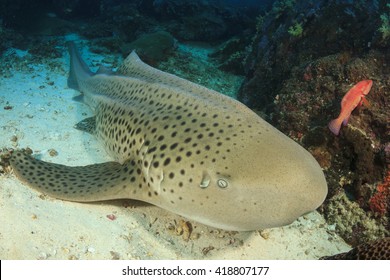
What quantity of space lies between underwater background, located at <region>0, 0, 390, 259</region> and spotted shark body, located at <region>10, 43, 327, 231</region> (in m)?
0.36

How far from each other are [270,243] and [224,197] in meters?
1.42

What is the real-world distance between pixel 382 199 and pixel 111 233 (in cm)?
333

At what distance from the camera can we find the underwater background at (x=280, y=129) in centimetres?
345

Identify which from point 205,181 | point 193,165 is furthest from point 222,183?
point 193,165

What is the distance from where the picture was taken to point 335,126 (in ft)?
13.8

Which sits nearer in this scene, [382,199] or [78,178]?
[78,178]

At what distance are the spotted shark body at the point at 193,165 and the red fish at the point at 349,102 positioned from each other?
1.34 metres

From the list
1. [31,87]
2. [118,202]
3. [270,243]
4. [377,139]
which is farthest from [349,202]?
[31,87]

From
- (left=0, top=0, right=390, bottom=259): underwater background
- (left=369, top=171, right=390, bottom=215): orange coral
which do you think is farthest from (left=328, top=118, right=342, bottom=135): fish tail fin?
(left=369, top=171, right=390, bottom=215): orange coral

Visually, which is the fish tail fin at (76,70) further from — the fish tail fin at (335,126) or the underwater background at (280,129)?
the fish tail fin at (335,126)

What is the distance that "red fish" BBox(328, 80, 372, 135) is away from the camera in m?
4.20

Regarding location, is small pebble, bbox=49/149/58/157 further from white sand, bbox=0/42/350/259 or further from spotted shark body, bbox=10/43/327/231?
spotted shark body, bbox=10/43/327/231

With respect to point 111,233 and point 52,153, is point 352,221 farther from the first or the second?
point 52,153
